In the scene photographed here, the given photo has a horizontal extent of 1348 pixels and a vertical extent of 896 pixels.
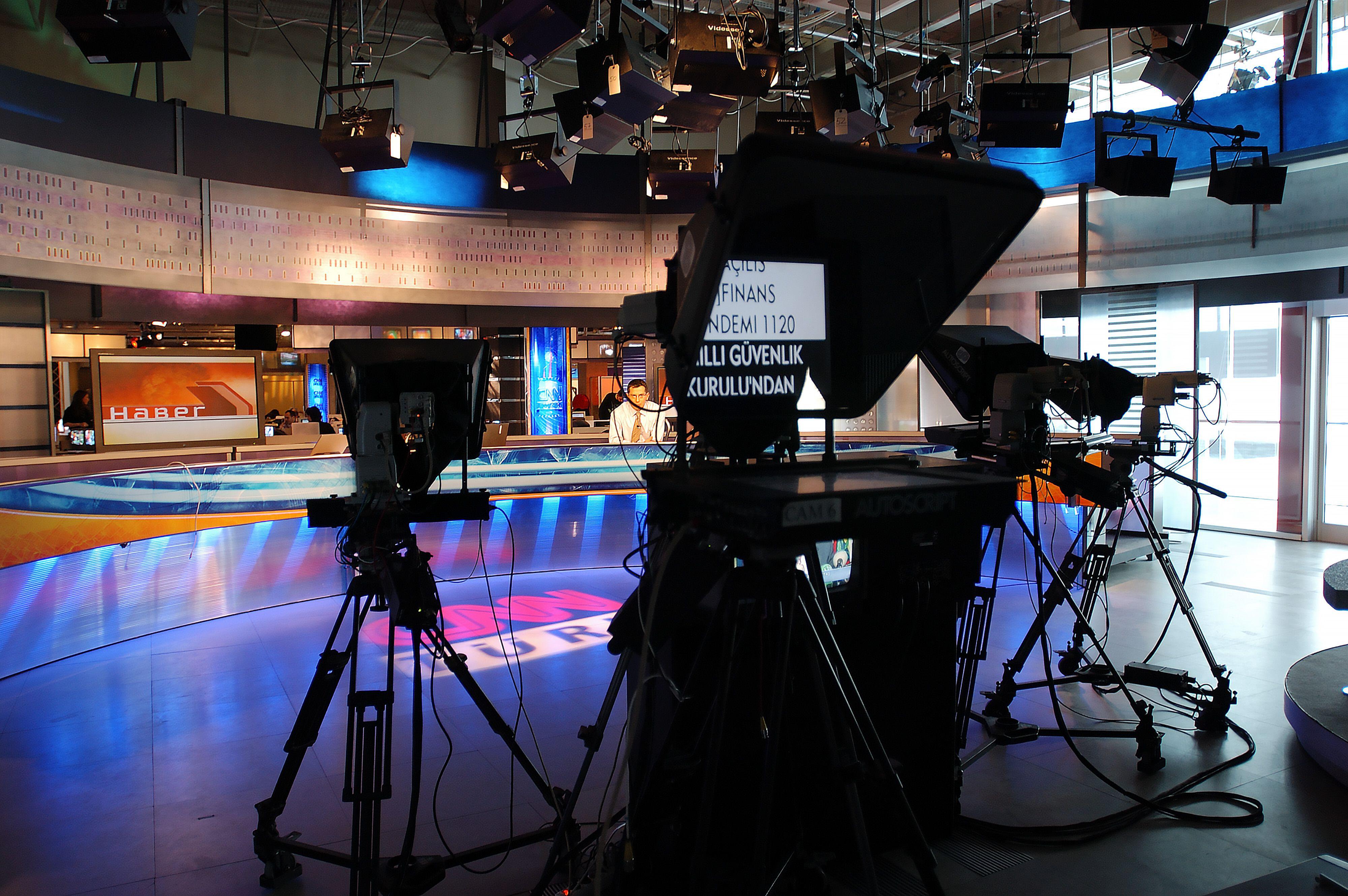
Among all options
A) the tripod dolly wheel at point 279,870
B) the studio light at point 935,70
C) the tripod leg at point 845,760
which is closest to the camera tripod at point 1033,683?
the tripod leg at point 845,760

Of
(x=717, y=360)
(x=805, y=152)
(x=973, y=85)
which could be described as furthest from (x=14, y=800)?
(x=973, y=85)

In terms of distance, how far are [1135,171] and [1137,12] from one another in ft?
8.17

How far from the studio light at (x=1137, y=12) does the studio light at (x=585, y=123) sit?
8.82ft

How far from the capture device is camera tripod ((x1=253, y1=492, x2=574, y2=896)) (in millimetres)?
1746

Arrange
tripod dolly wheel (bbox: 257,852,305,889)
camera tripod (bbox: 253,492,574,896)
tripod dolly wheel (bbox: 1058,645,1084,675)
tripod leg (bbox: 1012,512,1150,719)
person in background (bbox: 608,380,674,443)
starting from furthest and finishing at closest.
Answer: person in background (bbox: 608,380,674,443) → tripod dolly wheel (bbox: 1058,645,1084,675) → tripod leg (bbox: 1012,512,1150,719) → tripod dolly wheel (bbox: 257,852,305,889) → camera tripod (bbox: 253,492,574,896)

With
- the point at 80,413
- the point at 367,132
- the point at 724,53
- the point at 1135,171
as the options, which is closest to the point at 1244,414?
the point at 1135,171

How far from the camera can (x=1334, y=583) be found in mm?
2373

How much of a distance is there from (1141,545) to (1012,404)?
4242 millimetres

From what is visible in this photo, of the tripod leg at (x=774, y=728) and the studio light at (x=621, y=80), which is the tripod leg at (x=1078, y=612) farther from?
the studio light at (x=621, y=80)

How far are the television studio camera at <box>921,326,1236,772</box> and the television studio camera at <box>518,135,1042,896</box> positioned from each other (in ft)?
1.47

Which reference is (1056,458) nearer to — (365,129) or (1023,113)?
(1023,113)

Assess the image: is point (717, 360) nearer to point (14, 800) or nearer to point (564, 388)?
point (14, 800)

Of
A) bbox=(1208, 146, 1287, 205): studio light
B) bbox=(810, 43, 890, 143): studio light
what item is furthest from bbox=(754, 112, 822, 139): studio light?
bbox=(1208, 146, 1287, 205): studio light

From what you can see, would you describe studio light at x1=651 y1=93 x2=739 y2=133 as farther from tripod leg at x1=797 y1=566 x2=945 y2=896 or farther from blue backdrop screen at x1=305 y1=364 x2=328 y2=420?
blue backdrop screen at x1=305 y1=364 x2=328 y2=420
